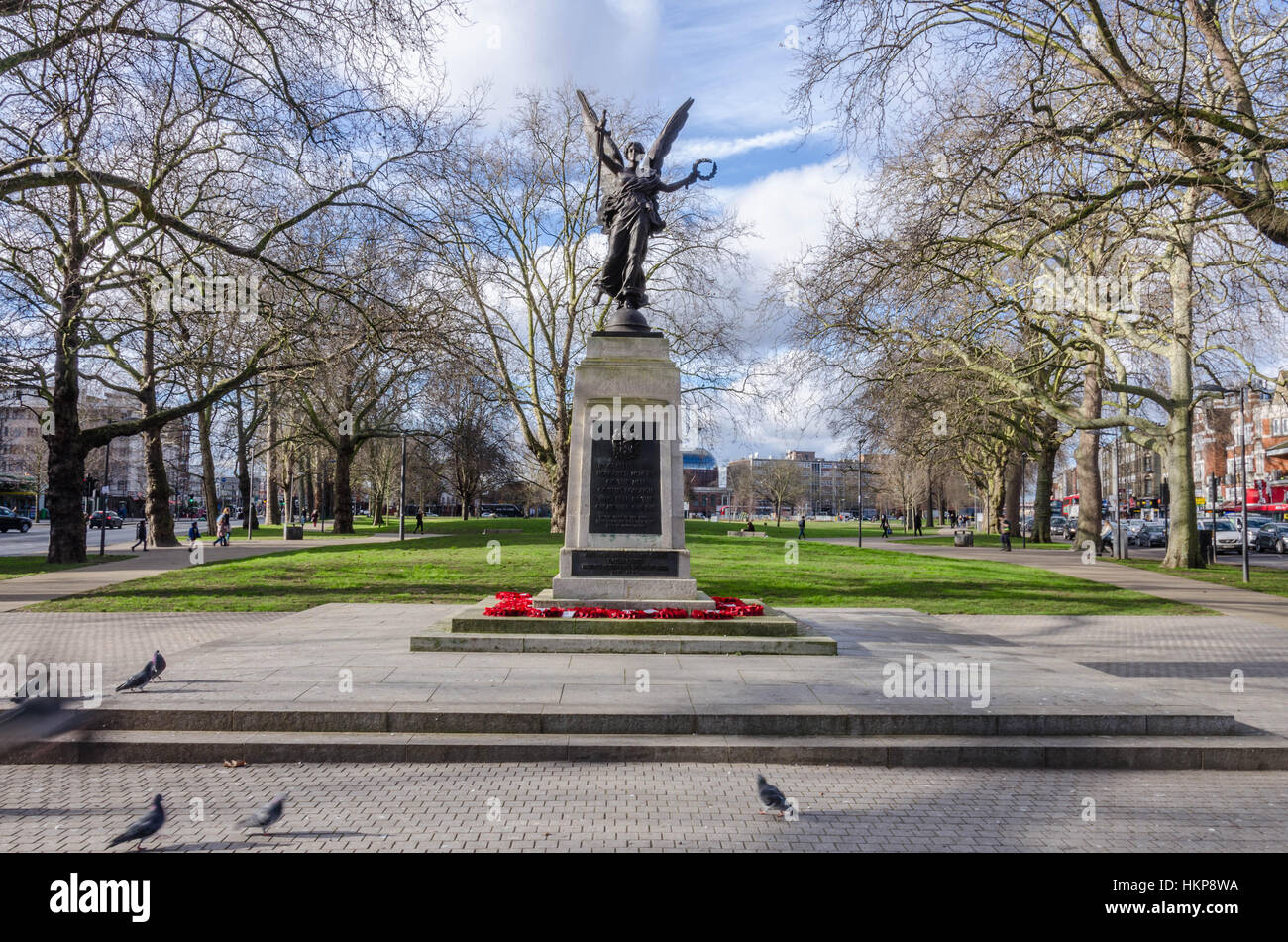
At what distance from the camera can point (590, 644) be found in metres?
9.66

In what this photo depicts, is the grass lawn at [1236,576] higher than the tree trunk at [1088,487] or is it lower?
lower

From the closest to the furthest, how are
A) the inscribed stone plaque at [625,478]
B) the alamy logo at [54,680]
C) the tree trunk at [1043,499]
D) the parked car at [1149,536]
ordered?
the alamy logo at [54,680] < the inscribed stone plaque at [625,478] < the tree trunk at [1043,499] < the parked car at [1149,536]

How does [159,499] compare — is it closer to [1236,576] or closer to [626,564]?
[626,564]

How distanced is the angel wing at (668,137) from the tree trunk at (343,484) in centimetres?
3350

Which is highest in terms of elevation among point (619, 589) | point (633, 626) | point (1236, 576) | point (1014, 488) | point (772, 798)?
point (1014, 488)

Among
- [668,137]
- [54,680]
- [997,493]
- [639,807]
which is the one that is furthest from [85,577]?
[997,493]

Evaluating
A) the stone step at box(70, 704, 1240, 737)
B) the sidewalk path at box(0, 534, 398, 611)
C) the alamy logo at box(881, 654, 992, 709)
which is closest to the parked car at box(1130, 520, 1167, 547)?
the alamy logo at box(881, 654, 992, 709)

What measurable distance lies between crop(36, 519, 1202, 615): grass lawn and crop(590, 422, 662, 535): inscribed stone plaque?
5697mm

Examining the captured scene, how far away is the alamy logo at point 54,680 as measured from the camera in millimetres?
7438

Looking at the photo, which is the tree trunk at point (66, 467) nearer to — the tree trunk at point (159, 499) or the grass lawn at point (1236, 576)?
the tree trunk at point (159, 499)

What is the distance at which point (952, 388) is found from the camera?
108ft

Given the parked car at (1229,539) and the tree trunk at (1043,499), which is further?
the tree trunk at (1043,499)

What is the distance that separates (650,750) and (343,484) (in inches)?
1624

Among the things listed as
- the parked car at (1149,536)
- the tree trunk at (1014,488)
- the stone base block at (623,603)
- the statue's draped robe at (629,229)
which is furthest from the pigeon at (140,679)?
the parked car at (1149,536)
